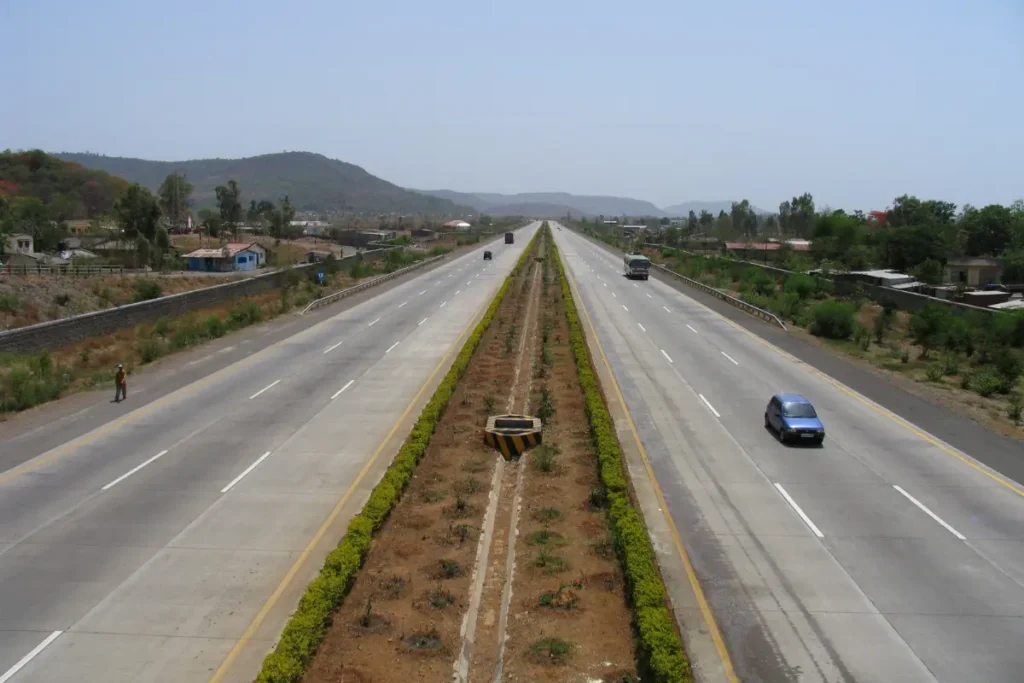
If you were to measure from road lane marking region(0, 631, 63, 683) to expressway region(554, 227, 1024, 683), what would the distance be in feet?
34.7

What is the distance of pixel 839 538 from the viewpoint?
18.6m

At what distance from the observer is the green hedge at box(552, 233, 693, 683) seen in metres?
12.7

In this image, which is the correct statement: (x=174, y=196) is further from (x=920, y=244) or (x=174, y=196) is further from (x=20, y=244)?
(x=920, y=244)

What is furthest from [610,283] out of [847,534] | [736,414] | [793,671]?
[793,671]

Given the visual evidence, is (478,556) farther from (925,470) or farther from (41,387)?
(41,387)

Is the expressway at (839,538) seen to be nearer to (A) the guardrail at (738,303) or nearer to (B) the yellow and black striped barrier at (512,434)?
(B) the yellow and black striped barrier at (512,434)

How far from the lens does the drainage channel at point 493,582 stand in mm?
13648

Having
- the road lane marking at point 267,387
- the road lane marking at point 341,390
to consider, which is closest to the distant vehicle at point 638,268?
the road lane marking at point 341,390

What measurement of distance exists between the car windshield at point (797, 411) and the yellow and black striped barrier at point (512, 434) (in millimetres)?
7775

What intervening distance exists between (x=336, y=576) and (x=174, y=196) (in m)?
175

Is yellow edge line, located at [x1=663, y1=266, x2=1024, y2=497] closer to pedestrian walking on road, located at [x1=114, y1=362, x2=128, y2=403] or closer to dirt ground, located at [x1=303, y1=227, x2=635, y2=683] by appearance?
dirt ground, located at [x1=303, y1=227, x2=635, y2=683]

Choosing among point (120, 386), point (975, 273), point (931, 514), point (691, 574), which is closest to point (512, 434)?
point (691, 574)

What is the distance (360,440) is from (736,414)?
1324cm

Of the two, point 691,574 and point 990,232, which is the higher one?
point 990,232
